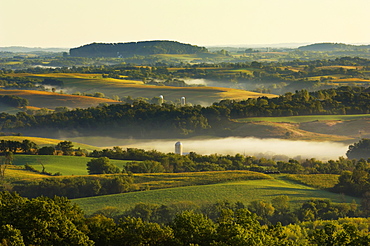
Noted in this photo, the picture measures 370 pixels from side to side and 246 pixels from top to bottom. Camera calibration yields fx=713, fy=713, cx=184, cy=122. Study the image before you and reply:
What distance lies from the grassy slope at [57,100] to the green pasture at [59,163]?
8912 centimetres

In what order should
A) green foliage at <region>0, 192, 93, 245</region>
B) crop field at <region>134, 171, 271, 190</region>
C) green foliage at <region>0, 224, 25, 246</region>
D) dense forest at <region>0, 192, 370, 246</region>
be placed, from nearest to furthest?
green foliage at <region>0, 224, 25, 246</region> → dense forest at <region>0, 192, 370, 246</region> → green foliage at <region>0, 192, 93, 245</region> → crop field at <region>134, 171, 271, 190</region>

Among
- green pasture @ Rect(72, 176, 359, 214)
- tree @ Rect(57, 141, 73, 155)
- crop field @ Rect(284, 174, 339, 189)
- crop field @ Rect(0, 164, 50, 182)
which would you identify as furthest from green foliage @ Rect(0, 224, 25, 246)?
tree @ Rect(57, 141, 73, 155)

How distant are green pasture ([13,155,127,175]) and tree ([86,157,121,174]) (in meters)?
0.85

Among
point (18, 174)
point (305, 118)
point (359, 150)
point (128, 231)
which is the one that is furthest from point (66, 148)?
point (305, 118)

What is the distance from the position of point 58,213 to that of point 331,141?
90.7 m

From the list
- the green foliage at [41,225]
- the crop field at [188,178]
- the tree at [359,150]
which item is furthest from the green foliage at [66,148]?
the green foliage at [41,225]

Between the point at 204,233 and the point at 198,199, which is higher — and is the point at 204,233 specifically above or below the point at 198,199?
above

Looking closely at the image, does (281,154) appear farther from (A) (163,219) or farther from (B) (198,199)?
(A) (163,219)

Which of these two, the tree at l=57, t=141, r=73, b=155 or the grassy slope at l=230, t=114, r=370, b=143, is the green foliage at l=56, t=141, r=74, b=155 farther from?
the grassy slope at l=230, t=114, r=370, b=143

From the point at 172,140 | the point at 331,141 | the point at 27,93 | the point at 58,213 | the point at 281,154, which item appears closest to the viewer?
the point at 58,213

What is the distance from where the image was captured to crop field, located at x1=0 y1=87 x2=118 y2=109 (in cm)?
17800

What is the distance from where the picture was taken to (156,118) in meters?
145

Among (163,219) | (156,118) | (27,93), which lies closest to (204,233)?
(163,219)

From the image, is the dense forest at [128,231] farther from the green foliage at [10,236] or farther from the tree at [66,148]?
the tree at [66,148]
